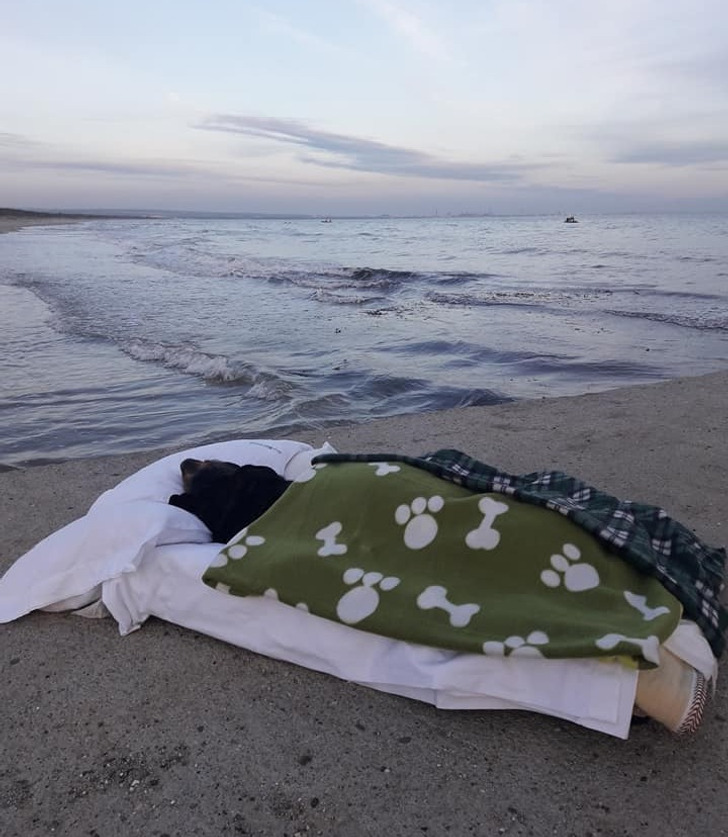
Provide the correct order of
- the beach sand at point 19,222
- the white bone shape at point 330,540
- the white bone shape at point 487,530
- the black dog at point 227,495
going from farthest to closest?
1. the beach sand at point 19,222
2. the black dog at point 227,495
3. the white bone shape at point 330,540
4. the white bone shape at point 487,530

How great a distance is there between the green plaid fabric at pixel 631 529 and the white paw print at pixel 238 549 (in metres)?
0.47

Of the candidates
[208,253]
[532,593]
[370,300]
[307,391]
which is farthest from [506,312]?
[208,253]

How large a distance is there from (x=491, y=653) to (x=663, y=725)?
53 centimetres

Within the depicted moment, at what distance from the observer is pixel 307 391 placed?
21.6ft

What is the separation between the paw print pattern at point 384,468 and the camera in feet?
8.20

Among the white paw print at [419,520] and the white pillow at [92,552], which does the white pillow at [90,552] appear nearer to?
the white pillow at [92,552]

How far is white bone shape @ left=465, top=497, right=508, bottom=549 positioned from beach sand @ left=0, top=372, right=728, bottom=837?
489mm

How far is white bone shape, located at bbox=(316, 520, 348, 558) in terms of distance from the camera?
7.62 ft

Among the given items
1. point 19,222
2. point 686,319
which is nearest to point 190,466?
point 686,319

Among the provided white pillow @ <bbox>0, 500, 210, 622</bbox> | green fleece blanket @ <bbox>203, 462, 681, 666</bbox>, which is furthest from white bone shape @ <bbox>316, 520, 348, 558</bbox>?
white pillow @ <bbox>0, 500, 210, 622</bbox>

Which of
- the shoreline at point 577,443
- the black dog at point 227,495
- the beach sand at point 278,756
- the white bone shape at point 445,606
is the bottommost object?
the shoreline at point 577,443

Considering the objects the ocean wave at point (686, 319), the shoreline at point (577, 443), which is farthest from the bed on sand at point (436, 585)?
the ocean wave at point (686, 319)

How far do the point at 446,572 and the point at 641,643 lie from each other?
0.61 m

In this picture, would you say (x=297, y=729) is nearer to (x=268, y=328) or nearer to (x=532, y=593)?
(x=532, y=593)
